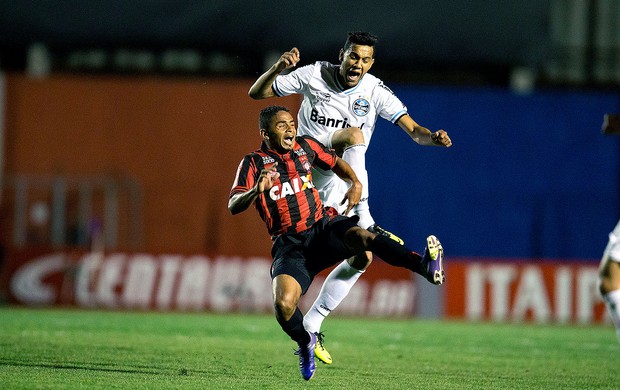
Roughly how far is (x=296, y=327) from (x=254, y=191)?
3.63ft

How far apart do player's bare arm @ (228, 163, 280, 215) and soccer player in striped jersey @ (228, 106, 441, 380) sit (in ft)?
0.20

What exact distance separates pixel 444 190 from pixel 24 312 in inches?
327

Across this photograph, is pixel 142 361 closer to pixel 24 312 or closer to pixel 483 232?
pixel 24 312

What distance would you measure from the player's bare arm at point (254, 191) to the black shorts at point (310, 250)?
61 cm

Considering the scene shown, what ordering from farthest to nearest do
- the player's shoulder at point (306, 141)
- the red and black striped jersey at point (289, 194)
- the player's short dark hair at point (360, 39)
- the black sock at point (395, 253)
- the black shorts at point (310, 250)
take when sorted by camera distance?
the player's short dark hair at point (360, 39)
the player's shoulder at point (306, 141)
the red and black striped jersey at point (289, 194)
the black shorts at point (310, 250)
the black sock at point (395, 253)

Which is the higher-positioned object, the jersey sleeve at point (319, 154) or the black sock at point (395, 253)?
the jersey sleeve at point (319, 154)

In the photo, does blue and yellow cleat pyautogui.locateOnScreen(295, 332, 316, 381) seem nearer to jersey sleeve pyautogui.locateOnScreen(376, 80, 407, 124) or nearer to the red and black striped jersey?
the red and black striped jersey

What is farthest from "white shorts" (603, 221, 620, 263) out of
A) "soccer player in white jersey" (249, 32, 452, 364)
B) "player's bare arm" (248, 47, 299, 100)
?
"player's bare arm" (248, 47, 299, 100)

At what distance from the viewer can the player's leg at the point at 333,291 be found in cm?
892

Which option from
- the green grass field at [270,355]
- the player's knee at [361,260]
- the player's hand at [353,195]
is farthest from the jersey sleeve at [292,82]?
the green grass field at [270,355]

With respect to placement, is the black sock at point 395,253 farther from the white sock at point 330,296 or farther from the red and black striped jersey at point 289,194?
the white sock at point 330,296

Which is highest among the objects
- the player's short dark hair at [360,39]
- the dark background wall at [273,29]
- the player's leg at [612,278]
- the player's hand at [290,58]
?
the dark background wall at [273,29]

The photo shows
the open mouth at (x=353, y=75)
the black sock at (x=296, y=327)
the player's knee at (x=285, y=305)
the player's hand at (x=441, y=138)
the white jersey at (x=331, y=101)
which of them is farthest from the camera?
the white jersey at (x=331, y=101)

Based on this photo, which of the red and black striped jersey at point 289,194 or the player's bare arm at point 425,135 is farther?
the player's bare arm at point 425,135
